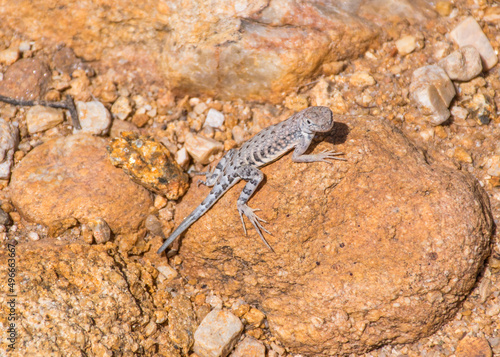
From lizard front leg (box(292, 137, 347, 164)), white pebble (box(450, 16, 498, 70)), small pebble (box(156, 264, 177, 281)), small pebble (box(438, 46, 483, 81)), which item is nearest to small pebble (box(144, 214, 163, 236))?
small pebble (box(156, 264, 177, 281))

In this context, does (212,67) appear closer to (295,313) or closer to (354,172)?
(354,172)

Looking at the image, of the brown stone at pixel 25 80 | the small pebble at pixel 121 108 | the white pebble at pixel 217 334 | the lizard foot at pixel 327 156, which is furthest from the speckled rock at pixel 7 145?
the lizard foot at pixel 327 156

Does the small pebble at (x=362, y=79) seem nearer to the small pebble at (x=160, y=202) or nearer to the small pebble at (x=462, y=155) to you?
the small pebble at (x=462, y=155)

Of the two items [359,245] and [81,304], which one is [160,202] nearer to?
[81,304]

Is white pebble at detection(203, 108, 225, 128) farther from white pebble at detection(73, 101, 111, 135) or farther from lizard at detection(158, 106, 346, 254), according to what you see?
white pebble at detection(73, 101, 111, 135)

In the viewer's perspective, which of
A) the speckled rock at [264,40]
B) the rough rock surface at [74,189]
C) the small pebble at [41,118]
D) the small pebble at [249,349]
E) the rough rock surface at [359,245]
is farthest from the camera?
the small pebble at [41,118]

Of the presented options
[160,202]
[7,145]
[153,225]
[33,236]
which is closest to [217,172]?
[160,202]

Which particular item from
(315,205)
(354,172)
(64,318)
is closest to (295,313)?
(315,205)
